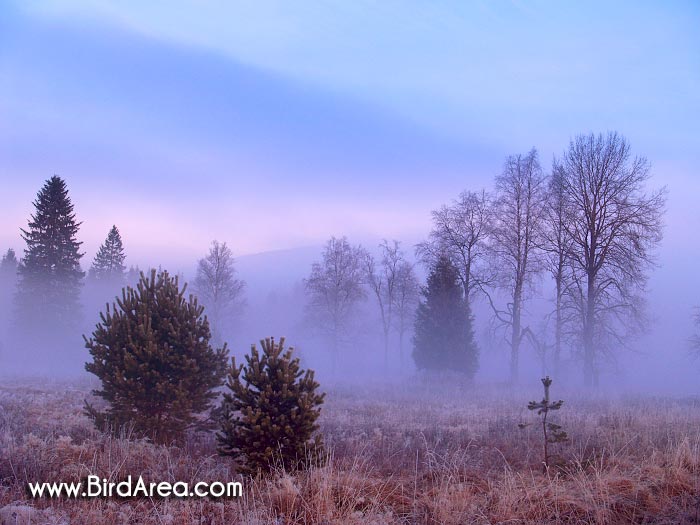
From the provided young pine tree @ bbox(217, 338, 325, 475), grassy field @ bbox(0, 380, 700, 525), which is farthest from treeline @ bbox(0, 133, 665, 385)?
young pine tree @ bbox(217, 338, 325, 475)

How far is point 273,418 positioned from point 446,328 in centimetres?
2374

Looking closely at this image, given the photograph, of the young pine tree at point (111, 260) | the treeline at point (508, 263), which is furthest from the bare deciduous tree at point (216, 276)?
the young pine tree at point (111, 260)

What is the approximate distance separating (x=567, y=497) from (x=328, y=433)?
17.7ft

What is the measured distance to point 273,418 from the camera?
5.77 metres

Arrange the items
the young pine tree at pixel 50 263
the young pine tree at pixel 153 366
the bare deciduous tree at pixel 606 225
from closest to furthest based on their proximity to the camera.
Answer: the young pine tree at pixel 153 366, the bare deciduous tree at pixel 606 225, the young pine tree at pixel 50 263

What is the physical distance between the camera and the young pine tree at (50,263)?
37000 mm

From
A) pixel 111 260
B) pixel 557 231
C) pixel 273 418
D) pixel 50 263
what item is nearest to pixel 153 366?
pixel 273 418

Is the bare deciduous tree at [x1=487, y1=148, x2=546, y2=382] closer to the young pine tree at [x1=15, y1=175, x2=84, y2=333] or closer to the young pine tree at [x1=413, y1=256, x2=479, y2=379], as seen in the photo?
the young pine tree at [x1=413, y1=256, x2=479, y2=379]

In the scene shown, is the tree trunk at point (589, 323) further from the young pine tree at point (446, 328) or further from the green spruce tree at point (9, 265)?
the green spruce tree at point (9, 265)

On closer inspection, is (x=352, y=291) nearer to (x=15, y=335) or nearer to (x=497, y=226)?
(x=497, y=226)

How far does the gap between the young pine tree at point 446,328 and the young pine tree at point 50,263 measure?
101 feet

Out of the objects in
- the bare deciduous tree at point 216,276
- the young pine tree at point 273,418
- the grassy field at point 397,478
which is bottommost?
the grassy field at point 397,478

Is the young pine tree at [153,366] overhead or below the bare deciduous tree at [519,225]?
below

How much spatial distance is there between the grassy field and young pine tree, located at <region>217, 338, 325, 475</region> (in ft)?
1.10
